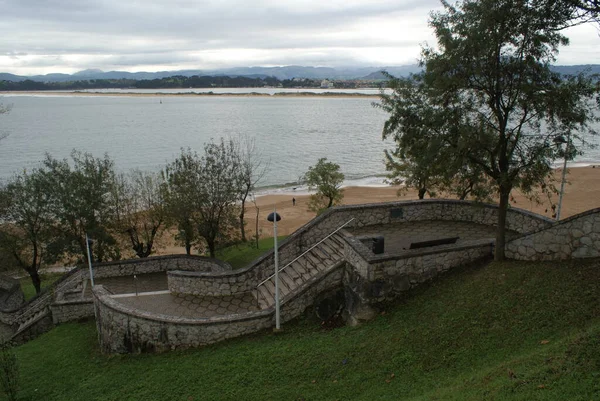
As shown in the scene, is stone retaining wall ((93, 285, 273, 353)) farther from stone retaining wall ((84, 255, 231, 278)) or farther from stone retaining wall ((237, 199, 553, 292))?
stone retaining wall ((84, 255, 231, 278))

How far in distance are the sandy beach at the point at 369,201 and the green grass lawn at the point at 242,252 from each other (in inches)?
282

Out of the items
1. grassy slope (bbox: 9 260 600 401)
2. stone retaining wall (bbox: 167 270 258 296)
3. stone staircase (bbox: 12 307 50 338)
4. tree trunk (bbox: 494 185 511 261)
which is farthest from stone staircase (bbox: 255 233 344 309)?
stone staircase (bbox: 12 307 50 338)

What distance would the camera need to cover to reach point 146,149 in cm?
6981

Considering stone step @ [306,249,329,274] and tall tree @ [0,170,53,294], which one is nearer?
stone step @ [306,249,329,274]

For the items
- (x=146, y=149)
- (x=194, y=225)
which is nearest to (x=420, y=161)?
(x=194, y=225)

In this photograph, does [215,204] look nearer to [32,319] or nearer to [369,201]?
[32,319]

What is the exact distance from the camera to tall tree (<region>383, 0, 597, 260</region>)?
9.77 m

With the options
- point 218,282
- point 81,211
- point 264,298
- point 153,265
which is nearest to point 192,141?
point 81,211

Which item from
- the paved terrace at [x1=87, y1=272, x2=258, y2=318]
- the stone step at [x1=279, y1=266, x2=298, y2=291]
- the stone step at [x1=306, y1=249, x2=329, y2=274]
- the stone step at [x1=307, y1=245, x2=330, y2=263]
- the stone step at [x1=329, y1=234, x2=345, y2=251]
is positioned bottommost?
the paved terrace at [x1=87, y1=272, x2=258, y2=318]

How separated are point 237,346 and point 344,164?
2114 inches

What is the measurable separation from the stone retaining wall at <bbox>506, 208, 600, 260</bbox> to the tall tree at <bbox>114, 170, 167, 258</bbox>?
57.5 ft

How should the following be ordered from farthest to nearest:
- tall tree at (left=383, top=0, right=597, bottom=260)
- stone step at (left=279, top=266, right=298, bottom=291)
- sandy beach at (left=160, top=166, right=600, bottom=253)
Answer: sandy beach at (left=160, top=166, right=600, bottom=253)
stone step at (left=279, top=266, right=298, bottom=291)
tall tree at (left=383, top=0, right=597, bottom=260)

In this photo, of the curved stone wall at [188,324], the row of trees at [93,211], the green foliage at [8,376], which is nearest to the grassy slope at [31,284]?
the row of trees at [93,211]

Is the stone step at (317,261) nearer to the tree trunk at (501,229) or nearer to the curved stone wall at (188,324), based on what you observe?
the curved stone wall at (188,324)
